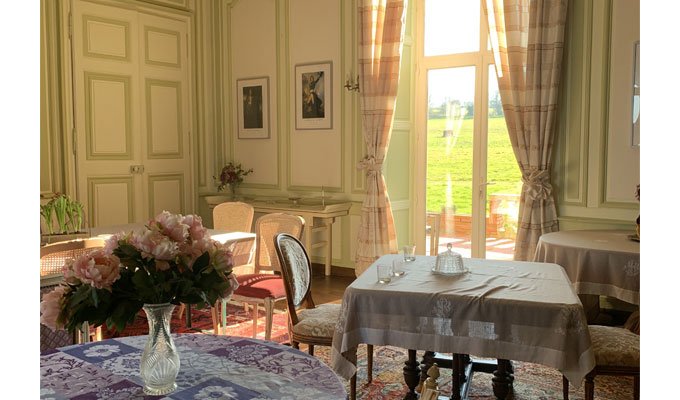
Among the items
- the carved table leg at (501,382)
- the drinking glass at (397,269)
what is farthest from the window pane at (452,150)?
the drinking glass at (397,269)

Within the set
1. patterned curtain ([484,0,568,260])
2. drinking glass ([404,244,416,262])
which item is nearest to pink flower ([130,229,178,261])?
drinking glass ([404,244,416,262])

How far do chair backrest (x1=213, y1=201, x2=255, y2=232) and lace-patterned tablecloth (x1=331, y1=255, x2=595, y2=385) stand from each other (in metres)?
2.28

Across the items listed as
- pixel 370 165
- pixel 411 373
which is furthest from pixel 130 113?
pixel 411 373

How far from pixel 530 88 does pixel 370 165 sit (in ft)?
5.52

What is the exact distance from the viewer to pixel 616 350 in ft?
8.84

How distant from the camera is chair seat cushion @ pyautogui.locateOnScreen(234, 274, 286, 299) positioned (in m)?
3.92

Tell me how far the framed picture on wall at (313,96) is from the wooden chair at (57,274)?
3428mm

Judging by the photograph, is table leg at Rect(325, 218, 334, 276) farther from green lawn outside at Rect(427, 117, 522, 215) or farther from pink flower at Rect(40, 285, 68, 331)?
pink flower at Rect(40, 285, 68, 331)

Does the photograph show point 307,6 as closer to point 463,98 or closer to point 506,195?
point 463,98

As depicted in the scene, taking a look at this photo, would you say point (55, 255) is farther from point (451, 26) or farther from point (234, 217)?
point (451, 26)

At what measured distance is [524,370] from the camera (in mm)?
3629

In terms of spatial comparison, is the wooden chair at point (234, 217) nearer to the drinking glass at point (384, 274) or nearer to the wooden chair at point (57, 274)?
the wooden chair at point (57, 274)

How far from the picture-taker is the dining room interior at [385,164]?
2.82 m
